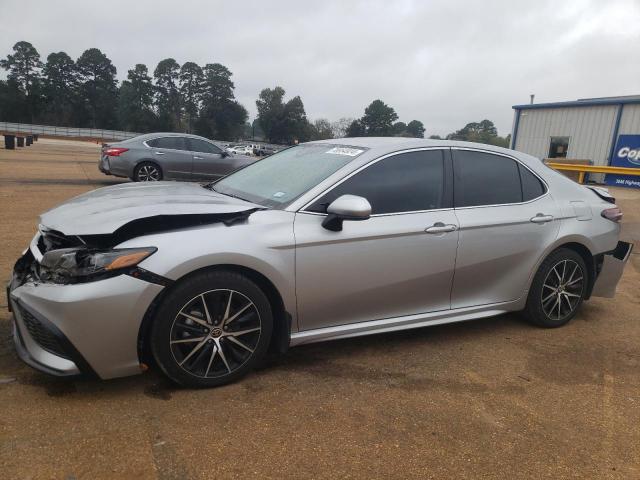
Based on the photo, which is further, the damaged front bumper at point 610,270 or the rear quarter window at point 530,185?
the damaged front bumper at point 610,270

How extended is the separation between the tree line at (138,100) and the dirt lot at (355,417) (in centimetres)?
7213

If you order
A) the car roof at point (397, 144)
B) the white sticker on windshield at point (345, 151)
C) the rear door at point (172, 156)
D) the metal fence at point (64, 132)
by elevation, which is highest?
the car roof at point (397, 144)

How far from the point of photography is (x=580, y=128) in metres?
Answer: 24.5

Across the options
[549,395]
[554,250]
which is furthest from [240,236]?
[554,250]

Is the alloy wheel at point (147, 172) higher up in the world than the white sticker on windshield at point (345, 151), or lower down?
lower down

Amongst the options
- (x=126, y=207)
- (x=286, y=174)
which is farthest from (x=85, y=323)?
(x=286, y=174)

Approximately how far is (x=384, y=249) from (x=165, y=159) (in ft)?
31.5

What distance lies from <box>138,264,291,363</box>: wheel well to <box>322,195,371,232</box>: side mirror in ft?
1.72

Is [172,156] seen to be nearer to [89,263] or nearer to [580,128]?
[89,263]

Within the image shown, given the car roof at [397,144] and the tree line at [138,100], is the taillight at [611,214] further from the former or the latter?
the tree line at [138,100]

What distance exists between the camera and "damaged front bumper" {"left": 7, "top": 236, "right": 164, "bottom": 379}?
8.12 feet

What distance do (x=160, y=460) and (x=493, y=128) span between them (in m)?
90.9

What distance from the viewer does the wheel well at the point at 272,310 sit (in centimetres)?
265

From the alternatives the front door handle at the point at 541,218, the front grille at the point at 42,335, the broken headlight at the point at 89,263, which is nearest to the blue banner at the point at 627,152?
the front door handle at the point at 541,218
